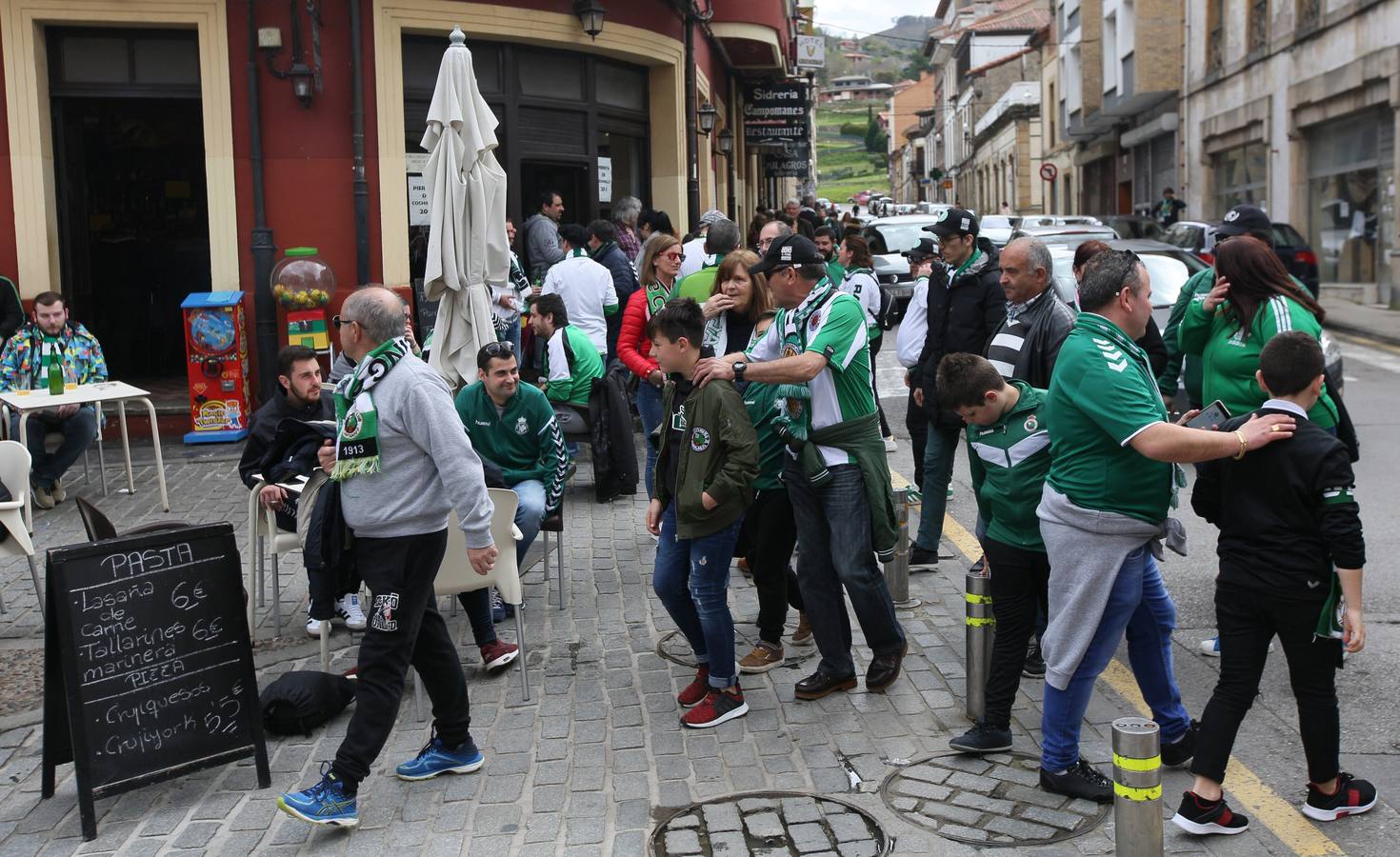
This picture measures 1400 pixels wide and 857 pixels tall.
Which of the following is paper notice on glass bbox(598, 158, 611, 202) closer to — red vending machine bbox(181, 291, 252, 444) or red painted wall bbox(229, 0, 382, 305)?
red painted wall bbox(229, 0, 382, 305)

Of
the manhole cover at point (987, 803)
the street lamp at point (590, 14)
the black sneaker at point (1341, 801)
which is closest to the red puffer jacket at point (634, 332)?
the manhole cover at point (987, 803)

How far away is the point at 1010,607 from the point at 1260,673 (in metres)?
0.91

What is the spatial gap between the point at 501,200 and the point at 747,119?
21.3 metres

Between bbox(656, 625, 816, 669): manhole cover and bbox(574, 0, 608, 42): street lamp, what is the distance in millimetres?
8982

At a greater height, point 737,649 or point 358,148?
point 358,148

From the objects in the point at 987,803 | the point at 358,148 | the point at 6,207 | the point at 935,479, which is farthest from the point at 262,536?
the point at 6,207

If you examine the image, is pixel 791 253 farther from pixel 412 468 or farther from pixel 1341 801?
pixel 1341 801

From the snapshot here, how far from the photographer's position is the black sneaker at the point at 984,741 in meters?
5.16

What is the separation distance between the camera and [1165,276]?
45.0 feet

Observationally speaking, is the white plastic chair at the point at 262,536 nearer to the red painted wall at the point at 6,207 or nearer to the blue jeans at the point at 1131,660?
the blue jeans at the point at 1131,660

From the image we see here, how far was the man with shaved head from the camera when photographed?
4.72 metres

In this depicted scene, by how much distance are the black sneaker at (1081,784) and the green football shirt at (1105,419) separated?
947 mm

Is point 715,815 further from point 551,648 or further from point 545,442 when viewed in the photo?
point 545,442

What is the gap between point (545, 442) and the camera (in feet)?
23.1
